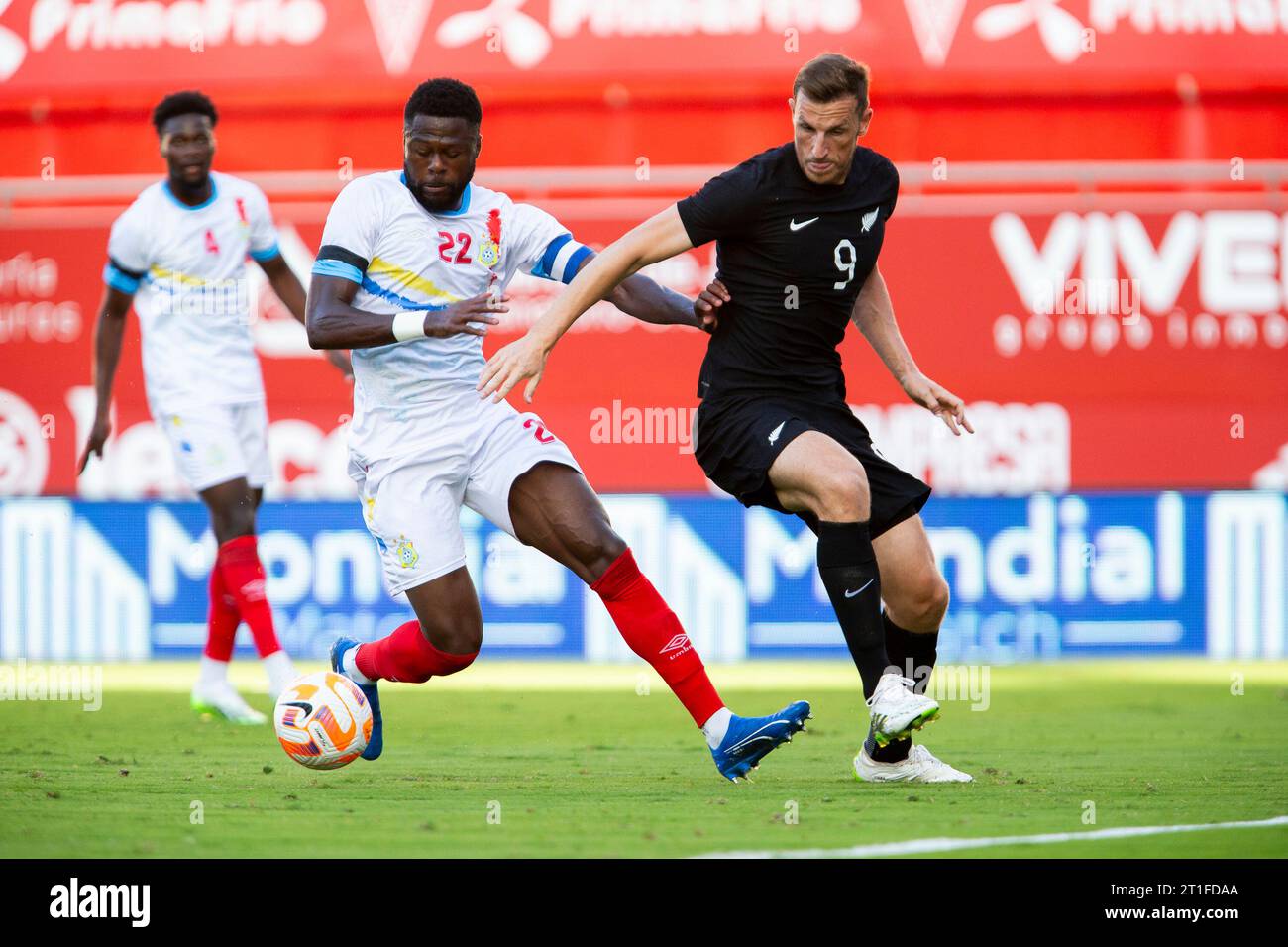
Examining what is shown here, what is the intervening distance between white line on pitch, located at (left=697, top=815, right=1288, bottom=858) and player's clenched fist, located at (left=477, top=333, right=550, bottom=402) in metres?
1.48

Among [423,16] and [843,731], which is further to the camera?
[423,16]

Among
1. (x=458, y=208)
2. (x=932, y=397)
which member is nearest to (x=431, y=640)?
(x=458, y=208)

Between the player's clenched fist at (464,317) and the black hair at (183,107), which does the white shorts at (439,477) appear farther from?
the black hair at (183,107)

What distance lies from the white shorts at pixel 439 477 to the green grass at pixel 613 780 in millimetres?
737

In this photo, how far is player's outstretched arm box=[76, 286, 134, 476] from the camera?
7910mm

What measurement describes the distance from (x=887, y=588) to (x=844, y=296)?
0.94 metres

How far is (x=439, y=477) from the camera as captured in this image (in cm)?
568

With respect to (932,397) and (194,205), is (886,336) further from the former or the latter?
(194,205)

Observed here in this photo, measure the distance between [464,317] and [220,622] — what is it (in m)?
3.22

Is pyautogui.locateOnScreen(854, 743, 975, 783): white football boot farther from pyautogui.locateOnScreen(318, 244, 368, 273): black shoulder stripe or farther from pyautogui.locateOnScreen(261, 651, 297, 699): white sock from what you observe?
pyautogui.locateOnScreen(261, 651, 297, 699): white sock

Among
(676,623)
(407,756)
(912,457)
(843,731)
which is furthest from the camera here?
(912,457)
